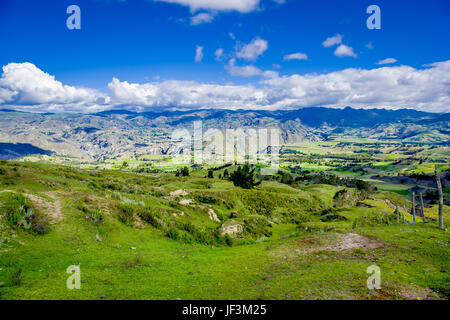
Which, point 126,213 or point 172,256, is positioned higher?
point 126,213

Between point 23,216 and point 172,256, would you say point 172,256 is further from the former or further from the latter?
point 23,216

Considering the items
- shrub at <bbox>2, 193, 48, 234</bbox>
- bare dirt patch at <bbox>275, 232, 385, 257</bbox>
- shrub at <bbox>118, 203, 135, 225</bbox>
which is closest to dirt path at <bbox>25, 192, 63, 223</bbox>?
shrub at <bbox>2, 193, 48, 234</bbox>

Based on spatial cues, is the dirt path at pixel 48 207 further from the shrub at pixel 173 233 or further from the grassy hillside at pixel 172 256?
the shrub at pixel 173 233

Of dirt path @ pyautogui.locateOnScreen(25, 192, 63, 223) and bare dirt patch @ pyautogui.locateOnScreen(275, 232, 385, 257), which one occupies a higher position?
dirt path @ pyautogui.locateOnScreen(25, 192, 63, 223)

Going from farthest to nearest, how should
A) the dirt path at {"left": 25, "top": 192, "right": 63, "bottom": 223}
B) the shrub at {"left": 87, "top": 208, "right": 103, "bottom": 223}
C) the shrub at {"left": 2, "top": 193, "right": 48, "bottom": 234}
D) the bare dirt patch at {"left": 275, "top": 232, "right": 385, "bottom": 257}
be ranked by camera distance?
the bare dirt patch at {"left": 275, "top": 232, "right": 385, "bottom": 257}
the shrub at {"left": 87, "top": 208, "right": 103, "bottom": 223}
the dirt path at {"left": 25, "top": 192, "right": 63, "bottom": 223}
the shrub at {"left": 2, "top": 193, "right": 48, "bottom": 234}

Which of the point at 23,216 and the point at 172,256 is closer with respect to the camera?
the point at 23,216

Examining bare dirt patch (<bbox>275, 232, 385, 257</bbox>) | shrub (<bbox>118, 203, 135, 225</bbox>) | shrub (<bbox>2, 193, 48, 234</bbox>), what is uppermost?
shrub (<bbox>2, 193, 48, 234</bbox>)

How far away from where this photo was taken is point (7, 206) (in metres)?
18.6

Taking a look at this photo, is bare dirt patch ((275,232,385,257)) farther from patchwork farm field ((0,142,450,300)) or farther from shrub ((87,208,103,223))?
shrub ((87,208,103,223))

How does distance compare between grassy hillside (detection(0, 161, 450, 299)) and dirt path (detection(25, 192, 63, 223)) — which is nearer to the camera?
grassy hillside (detection(0, 161, 450, 299))

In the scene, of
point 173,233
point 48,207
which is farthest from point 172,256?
point 48,207
